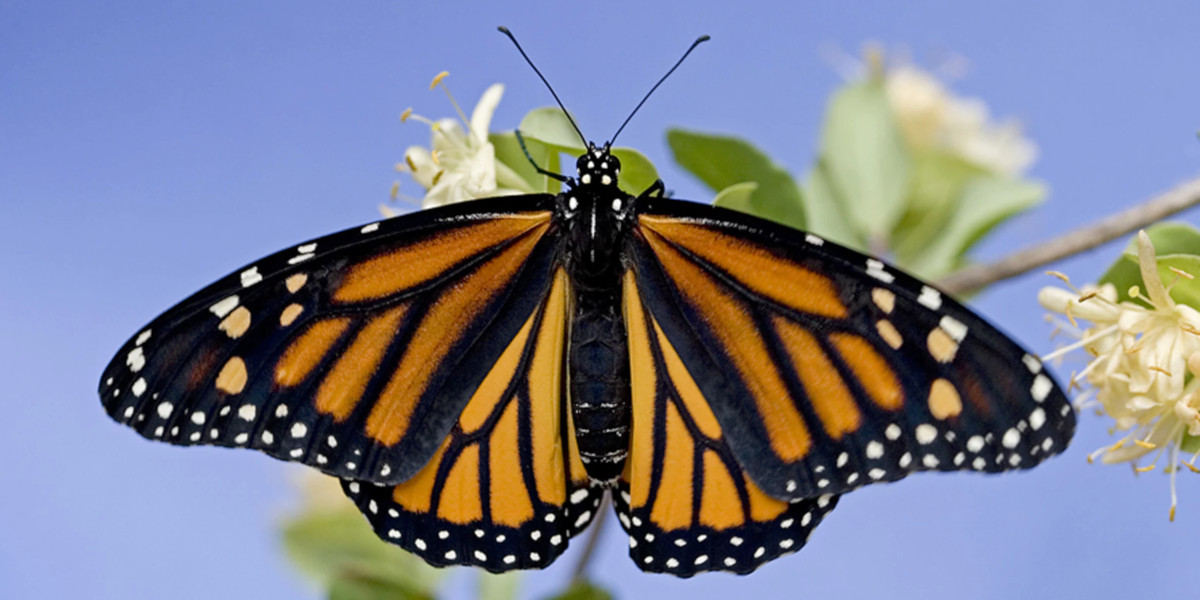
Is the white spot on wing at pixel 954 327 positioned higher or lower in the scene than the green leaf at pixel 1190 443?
higher

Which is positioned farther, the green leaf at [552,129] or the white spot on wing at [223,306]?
the green leaf at [552,129]

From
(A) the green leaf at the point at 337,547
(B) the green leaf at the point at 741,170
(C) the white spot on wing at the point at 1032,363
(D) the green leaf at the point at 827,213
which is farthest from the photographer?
Answer: (A) the green leaf at the point at 337,547

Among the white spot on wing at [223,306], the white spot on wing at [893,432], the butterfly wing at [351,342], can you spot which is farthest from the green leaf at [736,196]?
the white spot on wing at [223,306]

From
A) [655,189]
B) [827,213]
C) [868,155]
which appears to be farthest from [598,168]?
[868,155]

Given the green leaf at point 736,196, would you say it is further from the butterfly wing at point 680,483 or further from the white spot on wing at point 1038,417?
the white spot on wing at point 1038,417

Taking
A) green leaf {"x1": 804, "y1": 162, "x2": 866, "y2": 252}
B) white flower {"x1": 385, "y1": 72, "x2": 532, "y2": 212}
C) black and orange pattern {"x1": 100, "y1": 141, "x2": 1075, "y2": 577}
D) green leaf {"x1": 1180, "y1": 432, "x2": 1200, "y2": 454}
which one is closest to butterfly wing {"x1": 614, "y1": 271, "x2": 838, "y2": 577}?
black and orange pattern {"x1": 100, "y1": 141, "x2": 1075, "y2": 577}

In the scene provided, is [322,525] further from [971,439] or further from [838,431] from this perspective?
[971,439]

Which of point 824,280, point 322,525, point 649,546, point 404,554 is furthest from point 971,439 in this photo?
point 322,525

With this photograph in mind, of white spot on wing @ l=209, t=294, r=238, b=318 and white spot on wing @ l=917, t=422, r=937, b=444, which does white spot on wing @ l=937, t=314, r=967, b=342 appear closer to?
white spot on wing @ l=917, t=422, r=937, b=444
